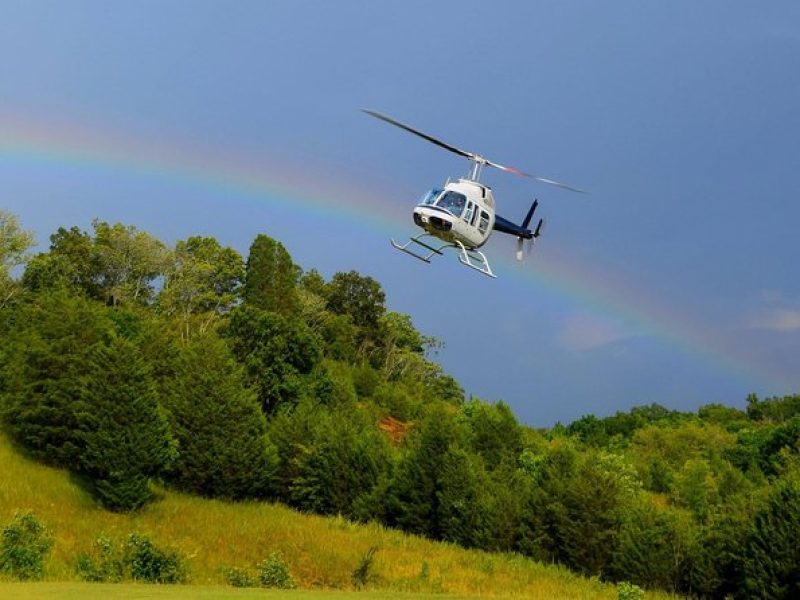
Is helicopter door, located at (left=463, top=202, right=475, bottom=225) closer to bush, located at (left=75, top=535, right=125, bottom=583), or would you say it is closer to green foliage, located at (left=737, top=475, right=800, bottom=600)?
bush, located at (left=75, top=535, right=125, bottom=583)

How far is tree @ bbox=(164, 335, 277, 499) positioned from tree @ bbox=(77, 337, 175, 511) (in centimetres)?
279

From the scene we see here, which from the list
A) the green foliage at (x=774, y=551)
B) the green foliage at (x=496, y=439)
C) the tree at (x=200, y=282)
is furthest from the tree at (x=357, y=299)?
the green foliage at (x=774, y=551)

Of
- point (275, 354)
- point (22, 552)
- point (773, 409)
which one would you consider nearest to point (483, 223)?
point (22, 552)

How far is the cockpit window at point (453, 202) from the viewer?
3431 centimetres

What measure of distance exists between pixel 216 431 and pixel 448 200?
26519 mm

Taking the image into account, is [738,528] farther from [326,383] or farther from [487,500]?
[326,383]

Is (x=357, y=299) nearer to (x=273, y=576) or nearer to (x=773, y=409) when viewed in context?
(x=773, y=409)

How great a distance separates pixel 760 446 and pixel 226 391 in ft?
178

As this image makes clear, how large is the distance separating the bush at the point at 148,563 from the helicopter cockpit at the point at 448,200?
50.8 ft

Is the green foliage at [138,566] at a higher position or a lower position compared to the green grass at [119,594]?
lower

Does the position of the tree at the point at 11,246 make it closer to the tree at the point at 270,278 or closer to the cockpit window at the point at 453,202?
the tree at the point at 270,278

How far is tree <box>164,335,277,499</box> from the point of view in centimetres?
5400

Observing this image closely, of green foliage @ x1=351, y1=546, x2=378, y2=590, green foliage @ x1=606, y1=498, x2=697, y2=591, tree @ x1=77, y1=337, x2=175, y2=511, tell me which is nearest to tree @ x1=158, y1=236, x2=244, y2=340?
tree @ x1=77, y1=337, x2=175, y2=511

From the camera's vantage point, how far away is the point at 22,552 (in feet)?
97.3
